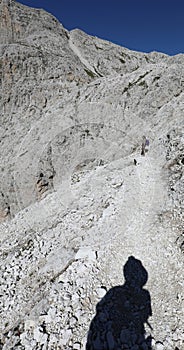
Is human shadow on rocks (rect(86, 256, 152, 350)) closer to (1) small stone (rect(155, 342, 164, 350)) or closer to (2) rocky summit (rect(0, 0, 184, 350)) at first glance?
(2) rocky summit (rect(0, 0, 184, 350))

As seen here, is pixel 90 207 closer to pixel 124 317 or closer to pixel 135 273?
pixel 135 273

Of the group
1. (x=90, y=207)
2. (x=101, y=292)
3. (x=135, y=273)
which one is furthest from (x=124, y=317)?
(x=90, y=207)

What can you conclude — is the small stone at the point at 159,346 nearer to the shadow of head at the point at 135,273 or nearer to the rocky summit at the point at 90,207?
the rocky summit at the point at 90,207

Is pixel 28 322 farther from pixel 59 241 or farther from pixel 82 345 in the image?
pixel 59 241

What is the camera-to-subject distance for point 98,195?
15.9 m

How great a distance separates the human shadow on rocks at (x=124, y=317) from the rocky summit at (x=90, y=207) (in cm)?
4

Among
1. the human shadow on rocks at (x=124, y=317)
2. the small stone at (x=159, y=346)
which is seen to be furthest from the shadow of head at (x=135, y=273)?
the small stone at (x=159, y=346)

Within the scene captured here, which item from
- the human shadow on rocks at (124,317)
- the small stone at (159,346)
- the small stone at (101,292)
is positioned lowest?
the small stone at (159,346)

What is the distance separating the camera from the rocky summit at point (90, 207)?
10039 mm

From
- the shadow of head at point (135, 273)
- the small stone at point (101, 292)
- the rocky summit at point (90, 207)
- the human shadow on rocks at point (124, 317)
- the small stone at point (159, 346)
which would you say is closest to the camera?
the small stone at point (159, 346)

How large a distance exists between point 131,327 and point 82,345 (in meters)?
1.89

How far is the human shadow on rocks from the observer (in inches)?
368

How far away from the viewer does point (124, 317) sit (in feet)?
32.7

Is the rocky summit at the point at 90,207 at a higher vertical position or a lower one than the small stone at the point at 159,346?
higher
